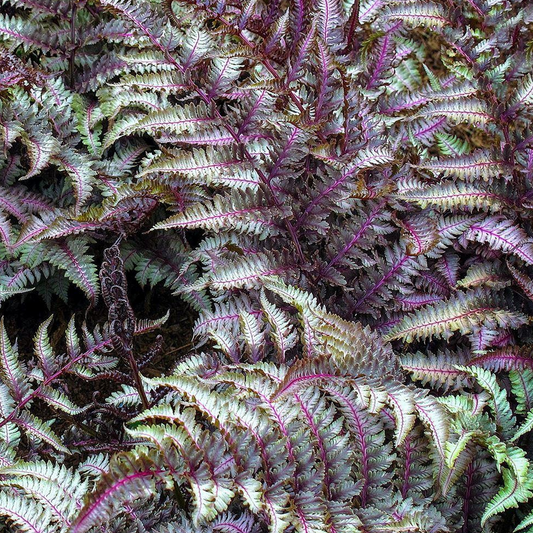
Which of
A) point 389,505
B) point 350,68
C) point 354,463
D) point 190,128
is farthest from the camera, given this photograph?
point 350,68

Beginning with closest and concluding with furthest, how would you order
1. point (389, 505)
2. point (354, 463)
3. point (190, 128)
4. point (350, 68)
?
point (389, 505) → point (354, 463) → point (190, 128) → point (350, 68)

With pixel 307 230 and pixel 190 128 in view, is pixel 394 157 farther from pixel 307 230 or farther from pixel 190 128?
pixel 190 128

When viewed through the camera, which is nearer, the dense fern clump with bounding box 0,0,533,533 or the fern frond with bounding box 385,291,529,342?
the dense fern clump with bounding box 0,0,533,533

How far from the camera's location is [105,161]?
241cm

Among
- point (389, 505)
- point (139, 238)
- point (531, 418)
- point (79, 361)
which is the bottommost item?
point (389, 505)

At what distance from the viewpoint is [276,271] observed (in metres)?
1.94

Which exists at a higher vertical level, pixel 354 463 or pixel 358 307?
pixel 358 307

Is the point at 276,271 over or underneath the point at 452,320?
over

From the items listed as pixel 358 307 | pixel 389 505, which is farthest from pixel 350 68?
pixel 389 505

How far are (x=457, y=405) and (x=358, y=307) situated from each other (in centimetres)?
44

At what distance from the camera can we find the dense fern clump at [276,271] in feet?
4.94

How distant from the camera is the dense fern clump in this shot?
1505mm

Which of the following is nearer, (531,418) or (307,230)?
(531,418)

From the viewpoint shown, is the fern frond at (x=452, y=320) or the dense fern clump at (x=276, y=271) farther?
the fern frond at (x=452, y=320)
